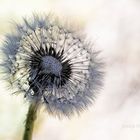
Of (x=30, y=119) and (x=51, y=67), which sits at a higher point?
(x=51, y=67)

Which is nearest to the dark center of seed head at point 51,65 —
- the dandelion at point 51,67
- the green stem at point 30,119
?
the dandelion at point 51,67

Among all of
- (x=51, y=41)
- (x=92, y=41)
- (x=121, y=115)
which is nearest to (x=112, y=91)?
(x=121, y=115)

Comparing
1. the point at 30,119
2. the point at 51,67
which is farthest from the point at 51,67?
the point at 30,119

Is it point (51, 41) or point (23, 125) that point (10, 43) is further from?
point (23, 125)

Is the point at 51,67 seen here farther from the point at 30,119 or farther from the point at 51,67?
the point at 30,119

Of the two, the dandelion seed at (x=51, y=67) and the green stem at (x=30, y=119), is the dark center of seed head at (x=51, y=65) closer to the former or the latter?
the dandelion seed at (x=51, y=67)

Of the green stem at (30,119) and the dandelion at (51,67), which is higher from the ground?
the dandelion at (51,67)

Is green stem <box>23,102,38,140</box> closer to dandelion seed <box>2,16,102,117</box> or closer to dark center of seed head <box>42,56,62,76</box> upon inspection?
dandelion seed <box>2,16,102,117</box>
